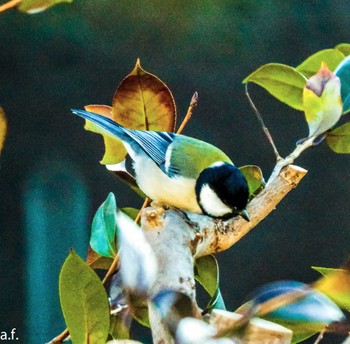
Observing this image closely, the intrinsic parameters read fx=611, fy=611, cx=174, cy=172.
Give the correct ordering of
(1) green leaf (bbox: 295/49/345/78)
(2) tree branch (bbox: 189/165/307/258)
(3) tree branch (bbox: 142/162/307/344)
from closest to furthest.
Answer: (3) tree branch (bbox: 142/162/307/344) → (2) tree branch (bbox: 189/165/307/258) → (1) green leaf (bbox: 295/49/345/78)

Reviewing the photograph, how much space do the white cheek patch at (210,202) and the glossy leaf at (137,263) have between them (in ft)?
0.34

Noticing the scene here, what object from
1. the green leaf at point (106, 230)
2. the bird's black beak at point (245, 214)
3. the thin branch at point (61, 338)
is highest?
the bird's black beak at point (245, 214)

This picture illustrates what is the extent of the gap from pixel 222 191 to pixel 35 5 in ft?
0.96

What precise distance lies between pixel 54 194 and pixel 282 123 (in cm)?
28

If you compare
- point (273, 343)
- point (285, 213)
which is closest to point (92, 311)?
point (273, 343)

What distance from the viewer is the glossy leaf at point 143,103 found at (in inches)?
25.0

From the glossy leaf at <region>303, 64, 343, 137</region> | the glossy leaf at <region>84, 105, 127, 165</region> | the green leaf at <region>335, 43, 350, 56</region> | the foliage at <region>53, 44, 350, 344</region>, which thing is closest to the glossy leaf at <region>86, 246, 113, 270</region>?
the foliage at <region>53, 44, 350, 344</region>

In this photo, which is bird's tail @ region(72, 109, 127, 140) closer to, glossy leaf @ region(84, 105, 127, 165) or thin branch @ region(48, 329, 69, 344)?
glossy leaf @ region(84, 105, 127, 165)

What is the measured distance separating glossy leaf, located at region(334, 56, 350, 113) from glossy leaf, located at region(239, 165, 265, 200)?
0.12 m

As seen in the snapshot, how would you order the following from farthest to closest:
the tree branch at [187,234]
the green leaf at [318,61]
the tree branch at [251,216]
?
1. the green leaf at [318,61]
2. the tree branch at [251,216]
3. the tree branch at [187,234]

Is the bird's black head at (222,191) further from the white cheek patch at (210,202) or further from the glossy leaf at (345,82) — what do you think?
the glossy leaf at (345,82)

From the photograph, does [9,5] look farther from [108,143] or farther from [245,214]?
[245,214]

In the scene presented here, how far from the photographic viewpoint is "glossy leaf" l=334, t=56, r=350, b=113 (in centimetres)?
66

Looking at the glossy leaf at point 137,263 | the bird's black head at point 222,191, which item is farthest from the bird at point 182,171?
the glossy leaf at point 137,263
